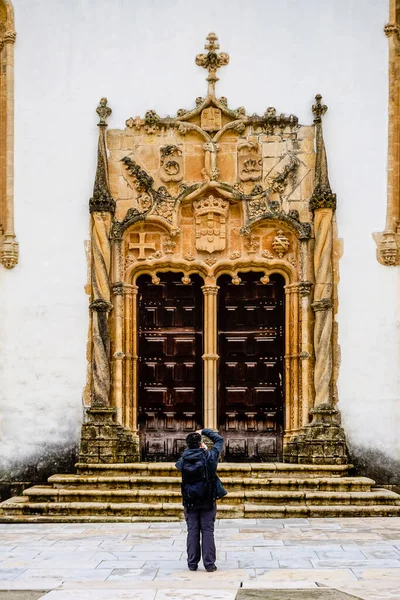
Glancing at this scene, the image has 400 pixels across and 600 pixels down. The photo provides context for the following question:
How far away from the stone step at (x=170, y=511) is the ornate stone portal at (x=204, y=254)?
1418 millimetres

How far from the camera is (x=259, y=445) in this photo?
1229cm

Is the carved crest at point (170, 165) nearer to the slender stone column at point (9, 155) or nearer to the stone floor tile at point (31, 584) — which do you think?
the slender stone column at point (9, 155)

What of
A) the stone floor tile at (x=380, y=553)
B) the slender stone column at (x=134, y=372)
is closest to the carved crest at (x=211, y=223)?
the slender stone column at (x=134, y=372)

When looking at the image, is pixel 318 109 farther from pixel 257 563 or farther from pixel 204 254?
pixel 257 563

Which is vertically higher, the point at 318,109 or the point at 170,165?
the point at 318,109

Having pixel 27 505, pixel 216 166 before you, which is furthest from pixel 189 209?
pixel 27 505

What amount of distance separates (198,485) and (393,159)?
6.16 metres

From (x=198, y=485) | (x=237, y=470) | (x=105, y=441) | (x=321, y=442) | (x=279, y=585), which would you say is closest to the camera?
(x=279, y=585)

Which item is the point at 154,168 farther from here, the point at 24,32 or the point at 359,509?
the point at 359,509

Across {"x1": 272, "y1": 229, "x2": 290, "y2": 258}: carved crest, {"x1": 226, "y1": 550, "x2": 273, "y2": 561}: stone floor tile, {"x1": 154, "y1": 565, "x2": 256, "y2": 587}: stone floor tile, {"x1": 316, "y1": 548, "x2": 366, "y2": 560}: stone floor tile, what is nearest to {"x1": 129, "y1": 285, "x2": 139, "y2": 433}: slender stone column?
{"x1": 272, "y1": 229, "x2": 290, "y2": 258}: carved crest

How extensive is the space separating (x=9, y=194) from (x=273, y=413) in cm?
444

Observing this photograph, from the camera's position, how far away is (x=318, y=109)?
12.2 metres

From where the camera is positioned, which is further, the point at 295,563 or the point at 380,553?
the point at 380,553

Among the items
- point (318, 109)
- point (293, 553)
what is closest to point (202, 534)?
point (293, 553)
